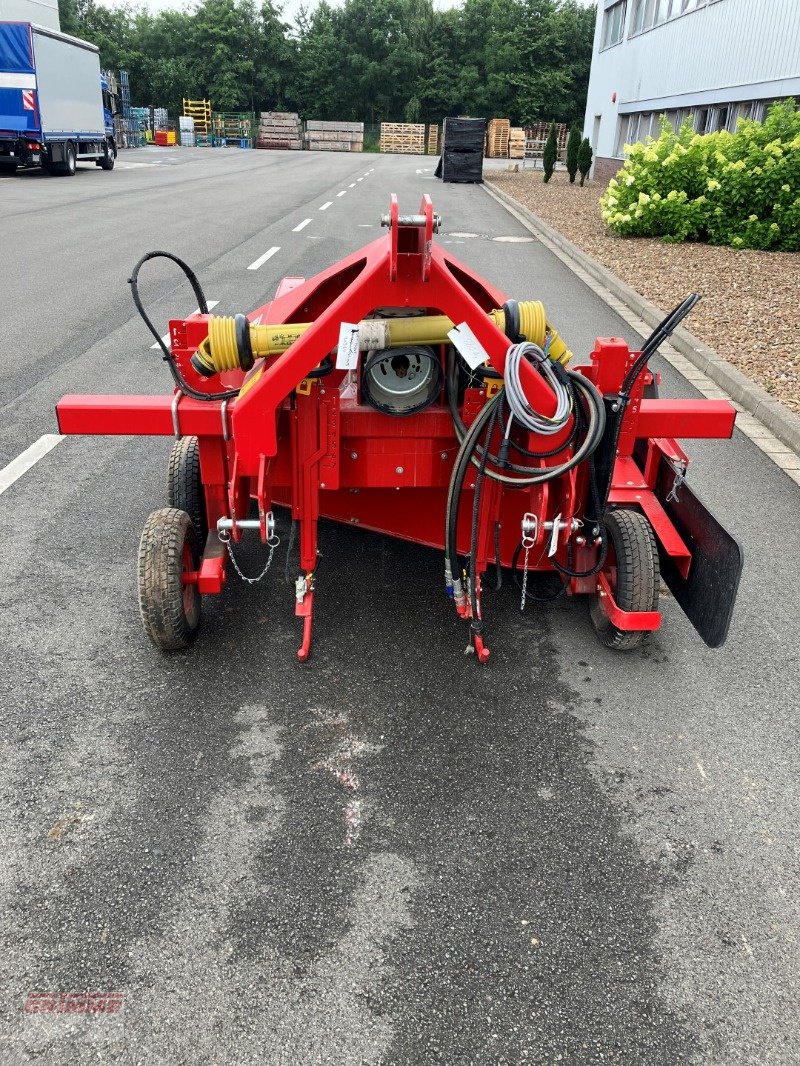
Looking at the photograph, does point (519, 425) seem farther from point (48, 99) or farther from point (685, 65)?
point (48, 99)

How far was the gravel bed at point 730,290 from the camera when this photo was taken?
27.9 feet

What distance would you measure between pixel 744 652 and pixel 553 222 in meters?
17.3

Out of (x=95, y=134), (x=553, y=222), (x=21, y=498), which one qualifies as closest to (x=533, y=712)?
(x=21, y=498)

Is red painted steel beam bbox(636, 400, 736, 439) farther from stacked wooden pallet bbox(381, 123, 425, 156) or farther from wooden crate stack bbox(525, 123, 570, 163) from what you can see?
stacked wooden pallet bbox(381, 123, 425, 156)

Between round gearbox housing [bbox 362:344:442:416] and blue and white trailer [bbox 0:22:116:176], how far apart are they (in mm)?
26252

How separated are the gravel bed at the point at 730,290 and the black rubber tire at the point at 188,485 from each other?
518cm

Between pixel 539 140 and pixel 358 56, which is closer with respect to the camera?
pixel 539 140

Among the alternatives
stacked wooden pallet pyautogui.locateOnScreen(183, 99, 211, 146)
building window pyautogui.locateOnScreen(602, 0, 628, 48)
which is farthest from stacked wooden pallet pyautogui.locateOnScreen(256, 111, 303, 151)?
building window pyautogui.locateOnScreen(602, 0, 628, 48)

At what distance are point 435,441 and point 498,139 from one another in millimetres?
53521

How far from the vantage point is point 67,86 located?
2683 centimetres

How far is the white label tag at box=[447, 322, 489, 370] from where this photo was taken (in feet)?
10.4

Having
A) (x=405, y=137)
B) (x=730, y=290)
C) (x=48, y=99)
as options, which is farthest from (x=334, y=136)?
(x=730, y=290)

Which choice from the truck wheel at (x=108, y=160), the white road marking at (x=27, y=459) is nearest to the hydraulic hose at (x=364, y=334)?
the white road marking at (x=27, y=459)

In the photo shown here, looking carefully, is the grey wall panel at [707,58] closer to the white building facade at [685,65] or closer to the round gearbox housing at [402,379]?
the white building facade at [685,65]
